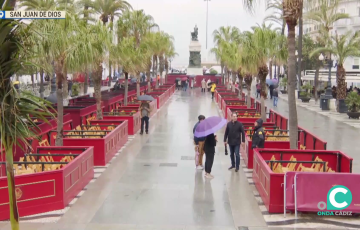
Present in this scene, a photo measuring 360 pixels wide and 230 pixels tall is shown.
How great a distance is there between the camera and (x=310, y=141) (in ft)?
48.1

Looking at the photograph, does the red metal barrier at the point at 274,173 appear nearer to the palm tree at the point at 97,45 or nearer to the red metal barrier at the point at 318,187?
the red metal barrier at the point at 318,187

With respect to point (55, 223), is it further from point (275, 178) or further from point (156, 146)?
point (156, 146)

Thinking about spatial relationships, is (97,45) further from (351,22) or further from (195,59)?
(351,22)

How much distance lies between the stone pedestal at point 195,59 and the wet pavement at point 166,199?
51550 millimetres

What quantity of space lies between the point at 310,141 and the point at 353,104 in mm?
14437

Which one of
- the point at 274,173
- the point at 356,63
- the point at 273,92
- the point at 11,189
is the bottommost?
the point at 274,173

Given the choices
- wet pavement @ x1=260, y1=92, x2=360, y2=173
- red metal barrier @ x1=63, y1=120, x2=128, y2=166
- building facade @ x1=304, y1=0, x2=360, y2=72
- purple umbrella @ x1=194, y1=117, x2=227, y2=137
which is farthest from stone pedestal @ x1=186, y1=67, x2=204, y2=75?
purple umbrella @ x1=194, y1=117, x2=227, y2=137

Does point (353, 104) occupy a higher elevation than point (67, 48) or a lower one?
lower

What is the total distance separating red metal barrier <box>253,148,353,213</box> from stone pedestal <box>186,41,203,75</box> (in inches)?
2215

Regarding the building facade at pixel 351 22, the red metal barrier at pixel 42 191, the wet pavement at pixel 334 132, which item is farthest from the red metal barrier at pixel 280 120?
the building facade at pixel 351 22

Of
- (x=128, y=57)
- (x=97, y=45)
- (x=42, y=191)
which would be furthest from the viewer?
(x=128, y=57)

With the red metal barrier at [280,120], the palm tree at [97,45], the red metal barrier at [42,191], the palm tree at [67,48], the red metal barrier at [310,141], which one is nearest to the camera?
the red metal barrier at [42,191]

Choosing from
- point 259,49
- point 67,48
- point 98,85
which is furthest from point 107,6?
point 67,48

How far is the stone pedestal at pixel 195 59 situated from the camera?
66938 mm
